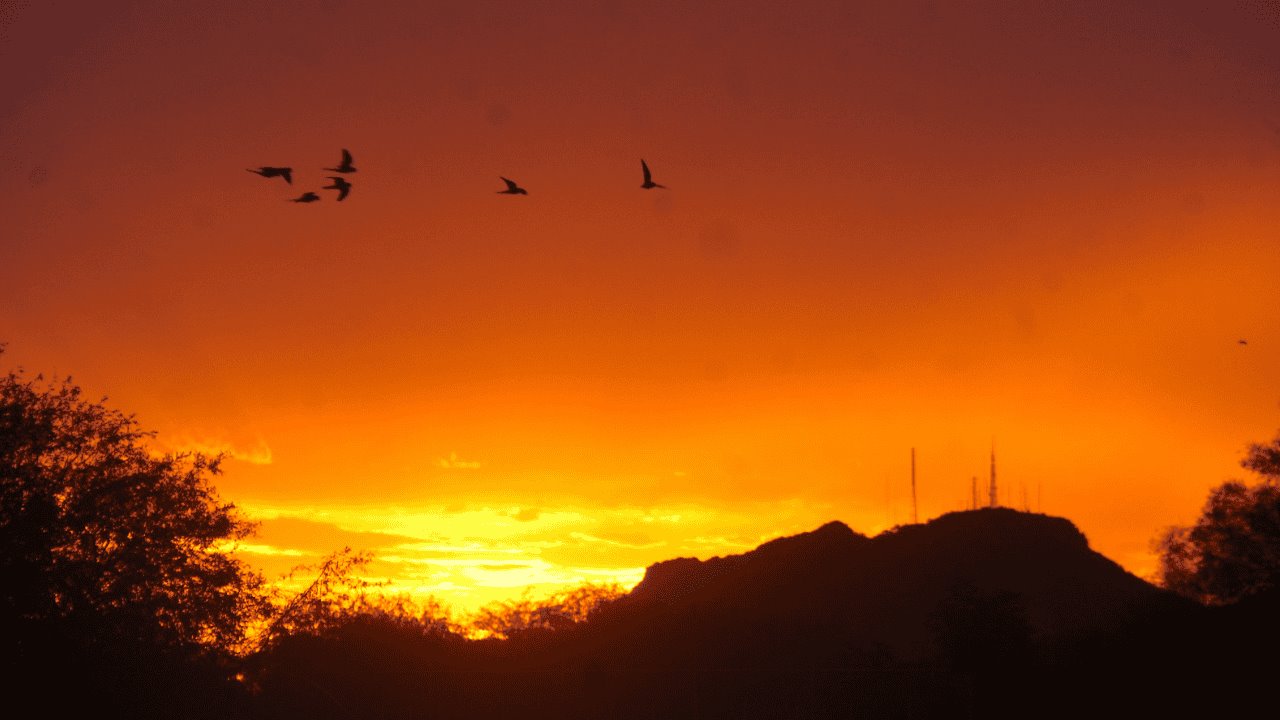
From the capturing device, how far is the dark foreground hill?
50.8 metres

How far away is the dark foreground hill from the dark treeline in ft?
0.63

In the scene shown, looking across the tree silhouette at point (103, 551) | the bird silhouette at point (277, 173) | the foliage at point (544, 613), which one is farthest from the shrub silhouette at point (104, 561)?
the foliage at point (544, 613)

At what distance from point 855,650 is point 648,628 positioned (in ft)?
54.0

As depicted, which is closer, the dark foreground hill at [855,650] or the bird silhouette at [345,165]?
the bird silhouette at [345,165]

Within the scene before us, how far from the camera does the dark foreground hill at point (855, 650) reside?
5081 cm

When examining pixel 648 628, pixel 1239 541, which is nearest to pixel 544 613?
pixel 648 628

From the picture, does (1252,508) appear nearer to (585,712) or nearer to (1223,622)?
(1223,622)

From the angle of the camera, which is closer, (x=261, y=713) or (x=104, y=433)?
(x=104, y=433)

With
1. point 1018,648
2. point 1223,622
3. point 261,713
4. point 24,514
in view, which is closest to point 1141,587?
point 1223,622

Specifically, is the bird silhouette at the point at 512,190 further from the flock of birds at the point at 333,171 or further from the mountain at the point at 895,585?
the mountain at the point at 895,585

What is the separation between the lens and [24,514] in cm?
2923

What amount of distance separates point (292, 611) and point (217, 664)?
413 centimetres

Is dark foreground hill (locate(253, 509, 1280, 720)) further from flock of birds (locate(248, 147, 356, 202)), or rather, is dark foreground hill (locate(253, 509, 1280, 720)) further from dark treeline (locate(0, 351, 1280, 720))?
flock of birds (locate(248, 147, 356, 202))

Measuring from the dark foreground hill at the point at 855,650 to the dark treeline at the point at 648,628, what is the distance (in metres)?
0.19
